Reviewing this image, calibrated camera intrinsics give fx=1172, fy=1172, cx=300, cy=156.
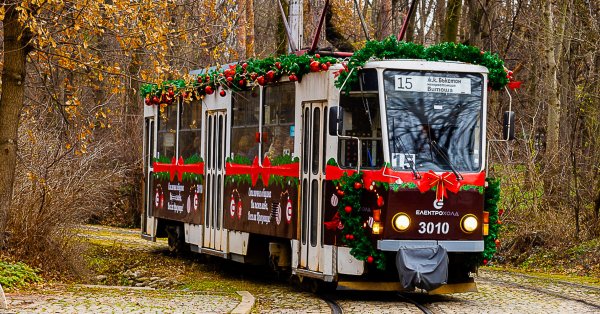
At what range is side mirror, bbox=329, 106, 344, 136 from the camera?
14516 mm

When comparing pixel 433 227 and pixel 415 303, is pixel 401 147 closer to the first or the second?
pixel 433 227

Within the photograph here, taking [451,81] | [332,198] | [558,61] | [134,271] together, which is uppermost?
[558,61]

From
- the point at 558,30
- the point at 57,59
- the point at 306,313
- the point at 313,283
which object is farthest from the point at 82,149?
the point at 558,30

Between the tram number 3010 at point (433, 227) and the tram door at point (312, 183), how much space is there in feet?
4.78

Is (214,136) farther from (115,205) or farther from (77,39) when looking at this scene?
(115,205)

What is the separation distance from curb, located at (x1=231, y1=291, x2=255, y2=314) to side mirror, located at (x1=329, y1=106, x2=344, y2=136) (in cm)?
237

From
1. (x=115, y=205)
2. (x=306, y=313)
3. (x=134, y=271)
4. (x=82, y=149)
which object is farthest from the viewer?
(x=115, y=205)

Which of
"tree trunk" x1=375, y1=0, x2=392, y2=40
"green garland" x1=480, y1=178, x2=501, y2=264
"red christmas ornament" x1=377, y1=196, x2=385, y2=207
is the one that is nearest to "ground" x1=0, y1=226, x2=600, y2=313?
"green garland" x1=480, y1=178, x2=501, y2=264

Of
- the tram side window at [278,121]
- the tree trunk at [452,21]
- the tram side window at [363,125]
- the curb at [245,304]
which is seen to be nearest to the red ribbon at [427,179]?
the tram side window at [363,125]

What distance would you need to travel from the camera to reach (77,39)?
1778 centimetres

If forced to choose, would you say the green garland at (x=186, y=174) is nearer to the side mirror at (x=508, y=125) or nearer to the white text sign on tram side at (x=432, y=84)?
the white text sign on tram side at (x=432, y=84)

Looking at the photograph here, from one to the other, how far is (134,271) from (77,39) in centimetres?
535

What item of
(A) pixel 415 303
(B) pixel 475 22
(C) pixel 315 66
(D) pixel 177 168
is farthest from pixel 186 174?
(B) pixel 475 22

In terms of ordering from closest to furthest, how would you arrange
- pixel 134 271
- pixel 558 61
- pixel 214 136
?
1. pixel 214 136
2. pixel 134 271
3. pixel 558 61
